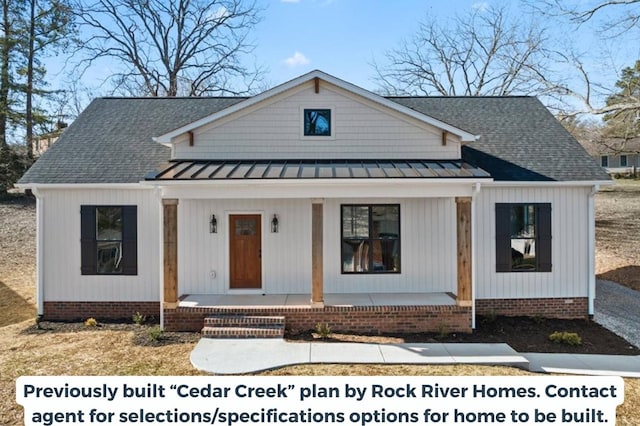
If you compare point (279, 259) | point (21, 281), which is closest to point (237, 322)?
point (279, 259)

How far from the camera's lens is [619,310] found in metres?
11.2

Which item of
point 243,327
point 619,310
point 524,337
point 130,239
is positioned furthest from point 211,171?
point 619,310

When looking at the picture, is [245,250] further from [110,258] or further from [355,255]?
[110,258]

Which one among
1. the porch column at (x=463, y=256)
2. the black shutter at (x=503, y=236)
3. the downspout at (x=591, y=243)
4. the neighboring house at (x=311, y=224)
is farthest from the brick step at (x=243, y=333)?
the downspout at (x=591, y=243)

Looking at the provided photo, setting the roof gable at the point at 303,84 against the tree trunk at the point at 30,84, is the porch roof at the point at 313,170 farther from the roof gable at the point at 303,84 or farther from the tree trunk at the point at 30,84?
the tree trunk at the point at 30,84

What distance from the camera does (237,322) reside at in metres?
8.90

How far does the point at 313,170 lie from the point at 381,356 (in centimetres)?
404

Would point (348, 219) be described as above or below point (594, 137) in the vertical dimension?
below

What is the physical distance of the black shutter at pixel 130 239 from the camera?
1016cm

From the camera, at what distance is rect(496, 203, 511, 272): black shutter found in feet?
33.6

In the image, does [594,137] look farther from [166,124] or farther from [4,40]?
[4,40]

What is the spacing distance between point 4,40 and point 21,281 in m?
16.8

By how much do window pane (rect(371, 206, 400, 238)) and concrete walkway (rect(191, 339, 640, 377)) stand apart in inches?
117

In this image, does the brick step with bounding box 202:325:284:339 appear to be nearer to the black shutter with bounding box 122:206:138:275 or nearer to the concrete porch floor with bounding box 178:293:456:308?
the concrete porch floor with bounding box 178:293:456:308
